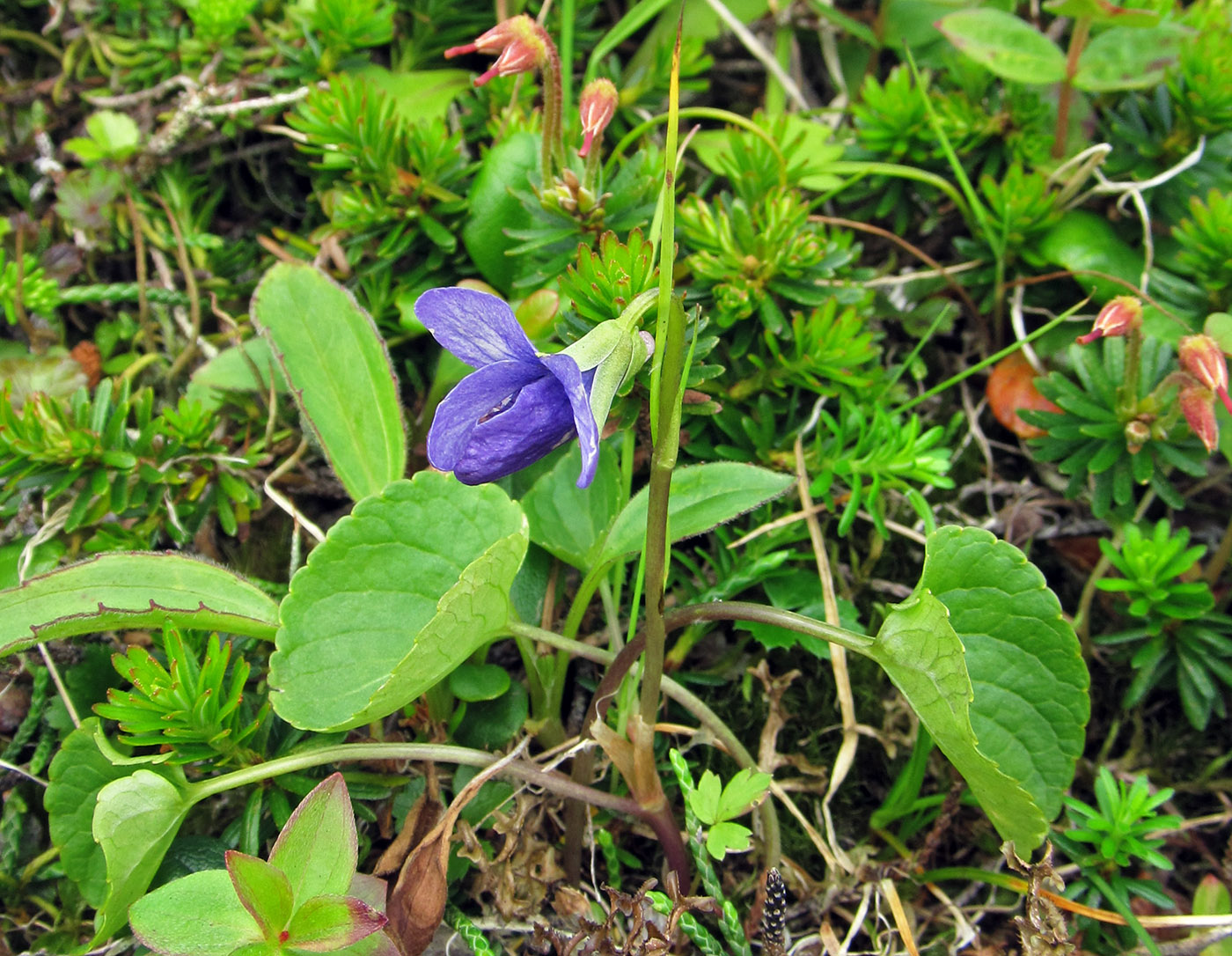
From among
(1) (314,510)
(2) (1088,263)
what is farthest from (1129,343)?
(1) (314,510)

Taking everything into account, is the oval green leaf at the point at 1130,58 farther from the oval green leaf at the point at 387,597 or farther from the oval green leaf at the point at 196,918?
the oval green leaf at the point at 196,918

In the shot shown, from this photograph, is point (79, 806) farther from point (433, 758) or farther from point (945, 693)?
point (945, 693)

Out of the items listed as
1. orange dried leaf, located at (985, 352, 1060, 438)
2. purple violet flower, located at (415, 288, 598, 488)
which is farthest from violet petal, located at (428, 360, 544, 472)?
orange dried leaf, located at (985, 352, 1060, 438)

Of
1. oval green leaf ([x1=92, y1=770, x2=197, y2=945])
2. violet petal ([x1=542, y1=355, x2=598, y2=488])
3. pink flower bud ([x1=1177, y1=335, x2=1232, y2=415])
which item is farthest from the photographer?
pink flower bud ([x1=1177, y1=335, x2=1232, y2=415])

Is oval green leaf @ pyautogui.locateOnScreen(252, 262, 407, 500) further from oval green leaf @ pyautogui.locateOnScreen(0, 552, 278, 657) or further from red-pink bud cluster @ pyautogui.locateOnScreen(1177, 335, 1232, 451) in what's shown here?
red-pink bud cluster @ pyautogui.locateOnScreen(1177, 335, 1232, 451)

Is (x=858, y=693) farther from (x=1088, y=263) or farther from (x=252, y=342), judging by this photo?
(x=252, y=342)

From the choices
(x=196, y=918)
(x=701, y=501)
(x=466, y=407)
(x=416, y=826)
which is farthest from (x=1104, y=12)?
(x=196, y=918)

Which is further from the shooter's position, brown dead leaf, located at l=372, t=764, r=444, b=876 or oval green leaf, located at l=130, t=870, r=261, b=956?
brown dead leaf, located at l=372, t=764, r=444, b=876
